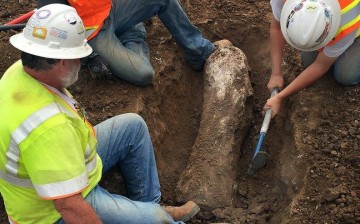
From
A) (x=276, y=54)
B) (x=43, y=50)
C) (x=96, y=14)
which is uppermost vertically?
(x=43, y=50)

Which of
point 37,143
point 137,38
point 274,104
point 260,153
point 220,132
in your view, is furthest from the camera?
point 137,38

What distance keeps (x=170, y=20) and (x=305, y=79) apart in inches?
52.6

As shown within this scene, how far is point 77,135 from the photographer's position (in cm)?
269

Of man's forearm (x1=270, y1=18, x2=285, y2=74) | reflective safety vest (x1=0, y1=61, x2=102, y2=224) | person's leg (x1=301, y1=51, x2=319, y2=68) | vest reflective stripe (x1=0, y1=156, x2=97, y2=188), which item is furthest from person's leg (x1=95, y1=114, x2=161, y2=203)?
person's leg (x1=301, y1=51, x2=319, y2=68)

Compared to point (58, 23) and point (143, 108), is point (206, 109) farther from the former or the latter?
point (58, 23)

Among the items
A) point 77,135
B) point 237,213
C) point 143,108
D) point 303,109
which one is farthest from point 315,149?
point 77,135

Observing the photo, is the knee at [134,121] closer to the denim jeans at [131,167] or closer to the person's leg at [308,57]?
the denim jeans at [131,167]

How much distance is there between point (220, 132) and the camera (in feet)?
13.6

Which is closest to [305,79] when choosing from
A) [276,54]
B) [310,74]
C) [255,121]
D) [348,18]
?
[310,74]

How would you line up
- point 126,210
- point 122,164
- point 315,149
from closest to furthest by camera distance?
1. point 126,210
2. point 122,164
3. point 315,149

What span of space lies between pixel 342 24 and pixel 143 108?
1.66 m

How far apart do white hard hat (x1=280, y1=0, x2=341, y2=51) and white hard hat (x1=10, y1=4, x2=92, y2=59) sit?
158 centimetres

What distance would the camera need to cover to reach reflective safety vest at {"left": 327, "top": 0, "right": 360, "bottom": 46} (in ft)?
11.9

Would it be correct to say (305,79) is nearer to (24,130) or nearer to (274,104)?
(274,104)
